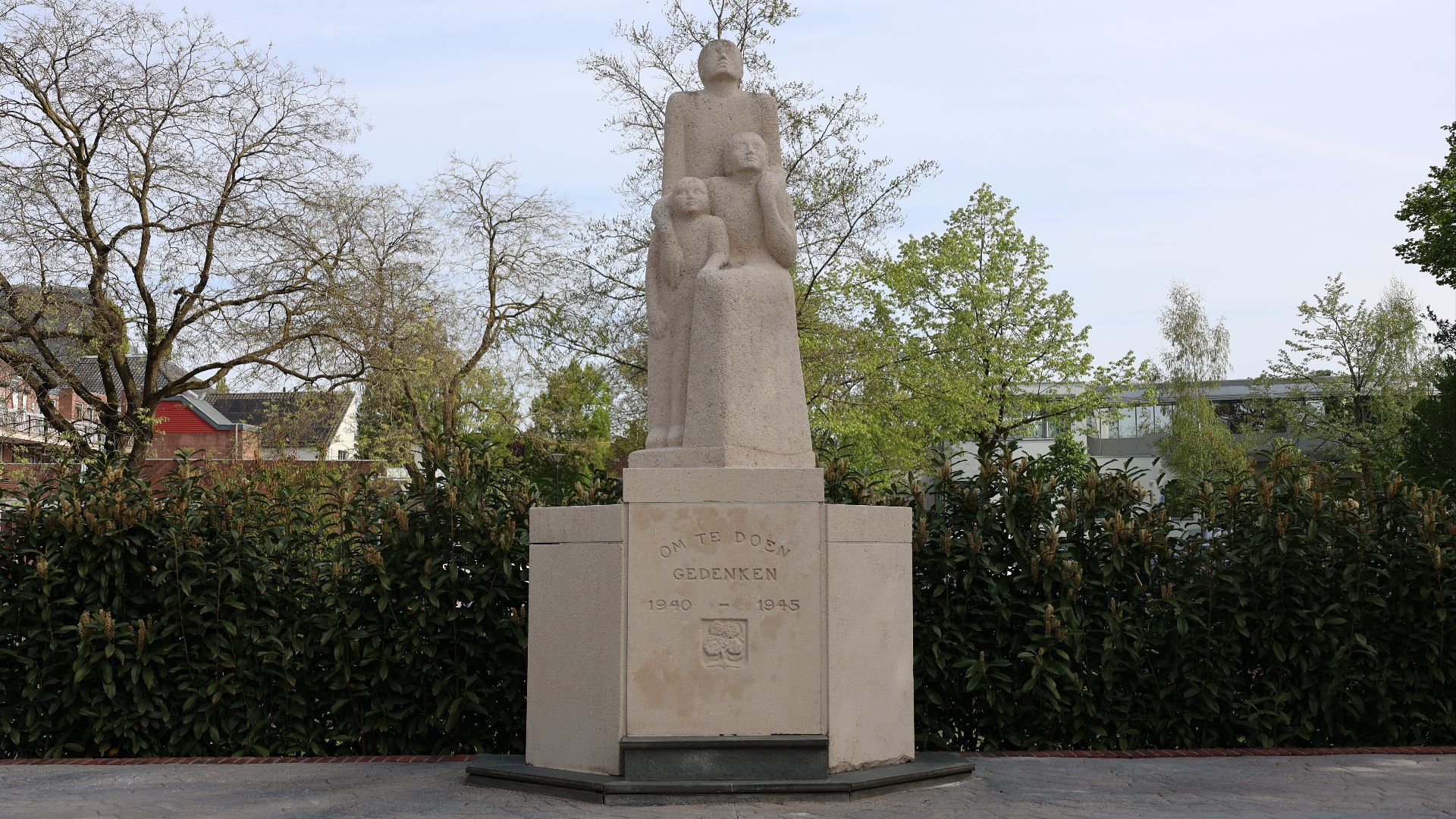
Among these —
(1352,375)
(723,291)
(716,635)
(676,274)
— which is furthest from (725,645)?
(1352,375)

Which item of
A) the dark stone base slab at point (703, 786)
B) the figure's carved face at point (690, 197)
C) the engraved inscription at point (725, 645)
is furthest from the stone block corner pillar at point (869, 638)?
the figure's carved face at point (690, 197)

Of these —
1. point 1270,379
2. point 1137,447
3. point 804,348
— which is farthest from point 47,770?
point 1137,447

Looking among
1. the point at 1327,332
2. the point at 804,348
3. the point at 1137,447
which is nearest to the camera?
the point at 804,348

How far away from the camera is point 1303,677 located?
8633mm

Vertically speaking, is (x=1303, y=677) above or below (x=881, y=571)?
below

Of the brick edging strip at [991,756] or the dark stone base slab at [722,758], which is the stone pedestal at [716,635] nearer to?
the dark stone base slab at [722,758]

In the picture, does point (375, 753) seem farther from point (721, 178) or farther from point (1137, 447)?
point (1137, 447)

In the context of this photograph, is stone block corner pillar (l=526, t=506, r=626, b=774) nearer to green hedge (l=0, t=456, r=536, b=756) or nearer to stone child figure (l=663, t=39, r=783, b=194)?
green hedge (l=0, t=456, r=536, b=756)

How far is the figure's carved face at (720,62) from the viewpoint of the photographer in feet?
26.4

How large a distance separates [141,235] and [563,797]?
2184 cm

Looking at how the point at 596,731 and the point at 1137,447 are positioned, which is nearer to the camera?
the point at 596,731

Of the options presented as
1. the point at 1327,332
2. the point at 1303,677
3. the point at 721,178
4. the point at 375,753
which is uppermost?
the point at 1327,332

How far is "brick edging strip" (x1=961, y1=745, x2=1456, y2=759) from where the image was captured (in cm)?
828

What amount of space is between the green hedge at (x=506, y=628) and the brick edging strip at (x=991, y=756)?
16 centimetres
